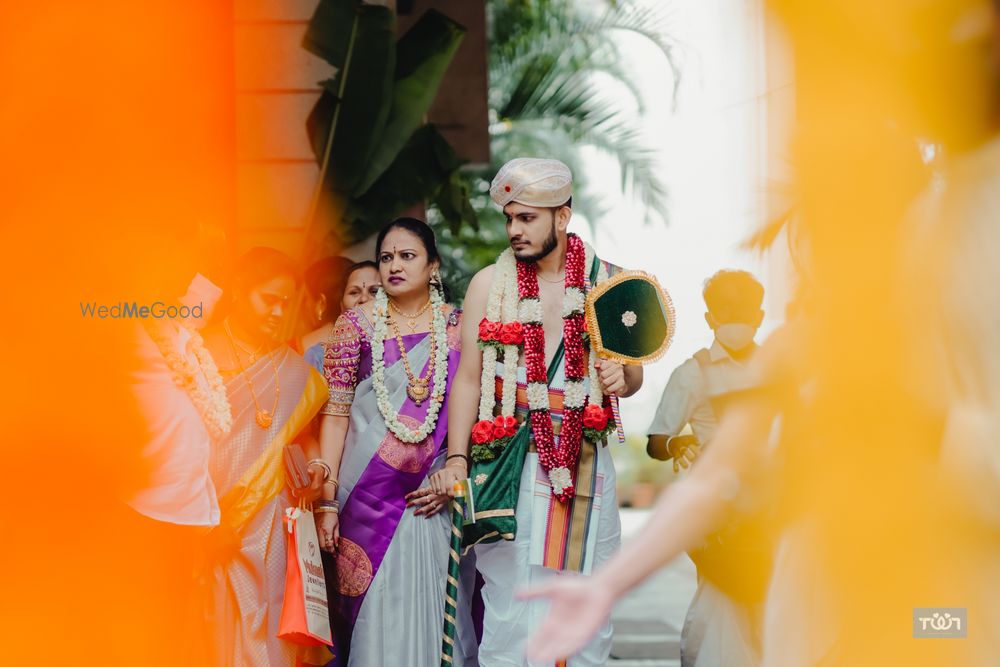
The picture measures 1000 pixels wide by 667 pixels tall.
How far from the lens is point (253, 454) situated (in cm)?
391

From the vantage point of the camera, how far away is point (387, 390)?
4.22 meters

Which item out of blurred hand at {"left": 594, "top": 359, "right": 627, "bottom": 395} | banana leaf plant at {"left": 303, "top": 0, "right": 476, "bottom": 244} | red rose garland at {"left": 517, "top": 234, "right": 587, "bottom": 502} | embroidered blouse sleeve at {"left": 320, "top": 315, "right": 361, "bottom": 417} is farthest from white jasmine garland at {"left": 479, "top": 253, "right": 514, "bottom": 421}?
banana leaf plant at {"left": 303, "top": 0, "right": 476, "bottom": 244}

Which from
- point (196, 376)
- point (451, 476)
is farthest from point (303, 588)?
point (196, 376)

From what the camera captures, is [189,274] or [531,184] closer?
[189,274]

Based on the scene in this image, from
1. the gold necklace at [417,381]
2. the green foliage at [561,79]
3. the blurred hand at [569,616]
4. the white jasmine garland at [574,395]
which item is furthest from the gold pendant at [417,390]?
the green foliage at [561,79]

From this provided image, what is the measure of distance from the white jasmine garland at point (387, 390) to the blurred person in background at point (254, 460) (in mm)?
236

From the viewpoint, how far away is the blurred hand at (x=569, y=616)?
4.06 ft

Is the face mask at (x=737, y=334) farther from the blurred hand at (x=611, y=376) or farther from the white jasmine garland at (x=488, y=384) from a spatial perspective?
the white jasmine garland at (x=488, y=384)

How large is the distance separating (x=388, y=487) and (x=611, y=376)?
946 millimetres

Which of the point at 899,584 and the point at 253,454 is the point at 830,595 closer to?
the point at 899,584

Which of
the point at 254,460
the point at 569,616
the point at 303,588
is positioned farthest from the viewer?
the point at 254,460

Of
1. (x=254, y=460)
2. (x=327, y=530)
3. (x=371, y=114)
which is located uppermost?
(x=371, y=114)

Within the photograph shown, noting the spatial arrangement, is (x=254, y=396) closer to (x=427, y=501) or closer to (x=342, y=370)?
(x=342, y=370)

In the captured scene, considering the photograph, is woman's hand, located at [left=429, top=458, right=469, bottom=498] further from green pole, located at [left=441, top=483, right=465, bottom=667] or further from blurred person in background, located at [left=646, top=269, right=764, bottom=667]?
blurred person in background, located at [left=646, top=269, right=764, bottom=667]
